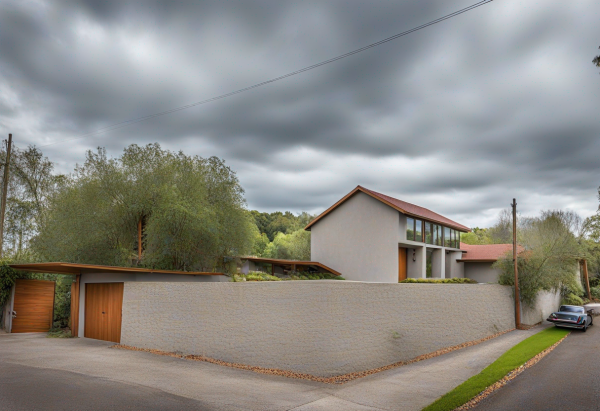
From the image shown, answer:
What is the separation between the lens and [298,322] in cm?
1263

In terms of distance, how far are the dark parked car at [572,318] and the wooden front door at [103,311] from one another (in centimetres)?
2141

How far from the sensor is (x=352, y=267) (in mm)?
29469

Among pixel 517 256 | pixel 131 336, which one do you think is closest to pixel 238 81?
pixel 131 336

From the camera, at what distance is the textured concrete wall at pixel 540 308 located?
22902mm

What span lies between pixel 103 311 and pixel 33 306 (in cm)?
627

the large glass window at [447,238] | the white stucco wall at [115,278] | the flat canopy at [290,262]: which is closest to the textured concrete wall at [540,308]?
the large glass window at [447,238]

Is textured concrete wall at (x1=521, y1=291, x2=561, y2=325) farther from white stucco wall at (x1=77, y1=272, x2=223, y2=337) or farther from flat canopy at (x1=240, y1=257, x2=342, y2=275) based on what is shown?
white stucco wall at (x1=77, y1=272, x2=223, y2=337)

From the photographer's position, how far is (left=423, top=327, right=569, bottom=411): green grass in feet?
30.5

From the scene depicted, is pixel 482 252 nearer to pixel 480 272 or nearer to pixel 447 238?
pixel 480 272

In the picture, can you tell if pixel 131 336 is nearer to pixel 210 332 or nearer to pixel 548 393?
pixel 210 332

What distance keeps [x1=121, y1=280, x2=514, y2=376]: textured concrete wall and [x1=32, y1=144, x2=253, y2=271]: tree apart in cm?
368

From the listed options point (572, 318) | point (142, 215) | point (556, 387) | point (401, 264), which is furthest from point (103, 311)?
point (572, 318)

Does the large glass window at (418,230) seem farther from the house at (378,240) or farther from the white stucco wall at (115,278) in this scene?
the white stucco wall at (115,278)

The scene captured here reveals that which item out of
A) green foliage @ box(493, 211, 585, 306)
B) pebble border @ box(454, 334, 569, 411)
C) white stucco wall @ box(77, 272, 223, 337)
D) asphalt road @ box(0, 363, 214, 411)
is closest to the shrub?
green foliage @ box(493, 211, 585, 306)
